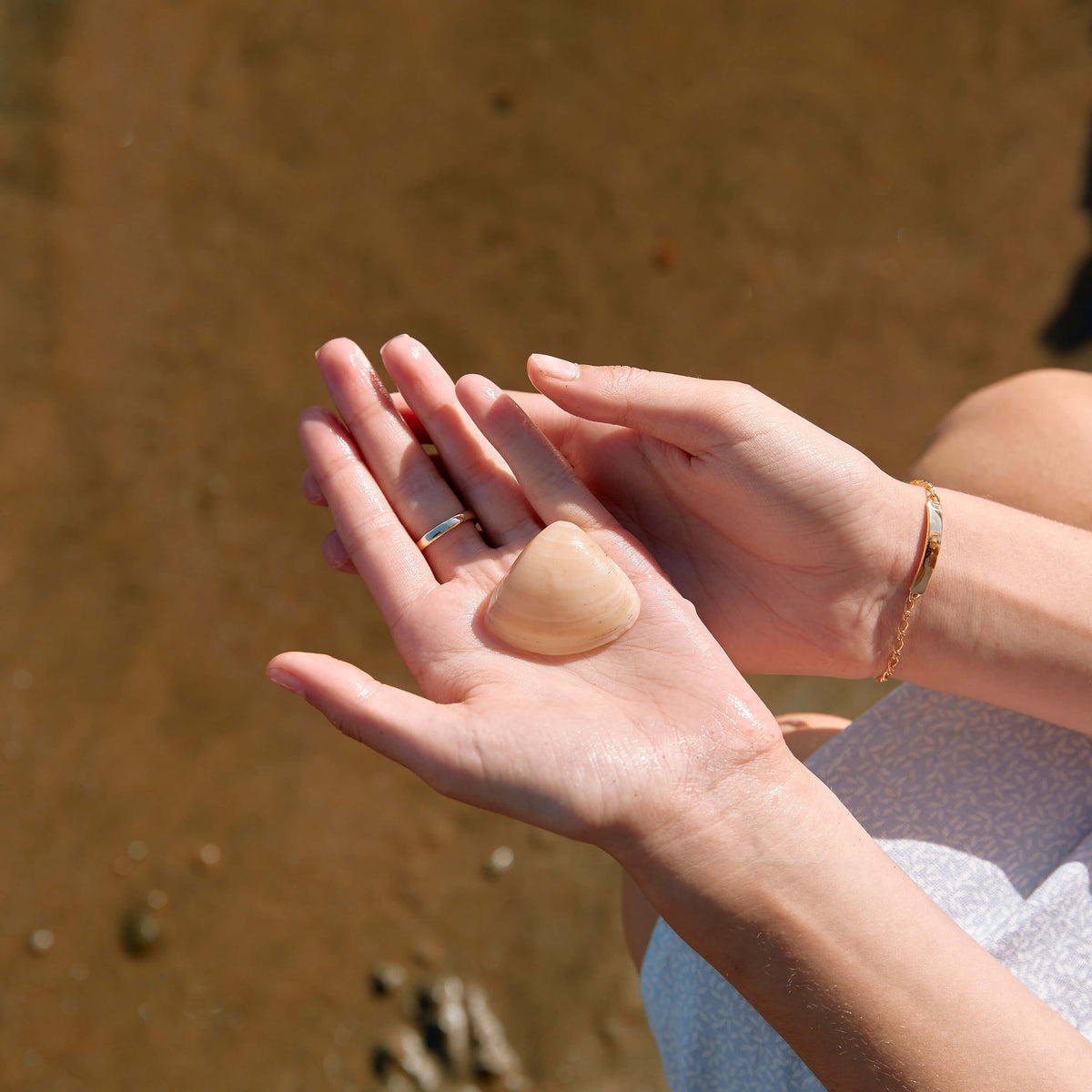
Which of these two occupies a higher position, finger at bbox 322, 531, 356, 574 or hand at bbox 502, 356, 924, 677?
hand at bbox 502, 356, 924, 677

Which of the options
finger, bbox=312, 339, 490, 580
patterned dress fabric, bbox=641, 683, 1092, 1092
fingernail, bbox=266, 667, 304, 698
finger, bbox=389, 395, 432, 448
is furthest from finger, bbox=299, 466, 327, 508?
patterned dress fabric, bbox=641, 683, 1092, 1092

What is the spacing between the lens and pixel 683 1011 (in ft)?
6.86

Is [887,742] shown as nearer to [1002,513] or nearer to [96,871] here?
[1002,513]

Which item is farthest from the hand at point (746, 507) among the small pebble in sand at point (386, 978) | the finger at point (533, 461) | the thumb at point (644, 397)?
the small pebble in sand at point (386, 978)

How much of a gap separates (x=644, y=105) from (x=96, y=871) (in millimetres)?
3768

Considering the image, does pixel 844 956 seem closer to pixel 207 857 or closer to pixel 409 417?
pixel 409 417

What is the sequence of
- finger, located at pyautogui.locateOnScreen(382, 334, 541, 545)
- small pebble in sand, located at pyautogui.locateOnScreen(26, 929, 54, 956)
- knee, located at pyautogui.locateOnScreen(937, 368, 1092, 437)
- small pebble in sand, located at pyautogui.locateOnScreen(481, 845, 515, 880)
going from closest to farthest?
finger, located at pyautogui.locateOnScreen(382, 334, 541, 545) → knee, located at pyautogui.locateOnScreen(937, 368, 1092, 437) → small pebble in sand, located at pyautogui.locateOnScreen(26, 929, 54, 956) → small pebble in sand, located at pyautogui.locateOnScreen(481, 845, 515, 880)

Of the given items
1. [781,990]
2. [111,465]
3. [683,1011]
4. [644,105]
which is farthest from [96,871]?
[644,105]

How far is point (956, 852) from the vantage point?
202 centimetres

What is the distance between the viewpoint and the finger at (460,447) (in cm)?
213

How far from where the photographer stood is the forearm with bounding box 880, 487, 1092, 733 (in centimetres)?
204

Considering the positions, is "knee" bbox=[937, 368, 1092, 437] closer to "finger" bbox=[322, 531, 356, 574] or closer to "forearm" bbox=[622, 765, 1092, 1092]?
"forearm" bbox=[622, 765, 1092, 1092]

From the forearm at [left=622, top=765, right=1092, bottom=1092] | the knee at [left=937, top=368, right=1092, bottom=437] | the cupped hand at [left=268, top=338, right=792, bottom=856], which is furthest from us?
the knee at [left=937, top=368, right=1092, bottom=437]

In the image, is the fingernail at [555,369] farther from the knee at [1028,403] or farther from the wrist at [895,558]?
the knee at [1028,403]
